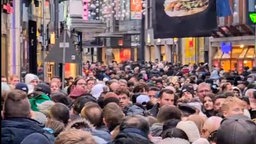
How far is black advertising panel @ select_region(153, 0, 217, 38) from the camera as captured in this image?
2802 cm

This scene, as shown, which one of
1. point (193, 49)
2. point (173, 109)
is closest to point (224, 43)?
point (193, 49)

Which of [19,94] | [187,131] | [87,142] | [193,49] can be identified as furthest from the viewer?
[193,49]

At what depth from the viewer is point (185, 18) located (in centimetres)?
2877

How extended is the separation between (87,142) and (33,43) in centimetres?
2603

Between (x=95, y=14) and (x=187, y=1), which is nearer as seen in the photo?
(x=187, y=1)

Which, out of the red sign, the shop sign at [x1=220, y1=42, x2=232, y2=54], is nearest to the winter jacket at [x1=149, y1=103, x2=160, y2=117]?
the red sign

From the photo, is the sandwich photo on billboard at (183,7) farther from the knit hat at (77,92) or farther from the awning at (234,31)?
the awning at (234,31)

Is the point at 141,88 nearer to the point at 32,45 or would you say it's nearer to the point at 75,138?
the point at 75,138

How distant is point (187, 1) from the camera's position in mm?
29297

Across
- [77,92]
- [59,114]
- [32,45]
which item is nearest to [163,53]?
[32,45]

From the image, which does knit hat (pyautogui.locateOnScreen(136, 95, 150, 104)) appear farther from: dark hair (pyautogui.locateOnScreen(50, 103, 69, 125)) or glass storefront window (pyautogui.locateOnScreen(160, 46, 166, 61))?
glass storefront window (pyautogui.locateOnScreen(160, 46, 166, 61))

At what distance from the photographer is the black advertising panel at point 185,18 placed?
1103 inches

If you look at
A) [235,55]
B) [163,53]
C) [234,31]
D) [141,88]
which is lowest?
[163,53]

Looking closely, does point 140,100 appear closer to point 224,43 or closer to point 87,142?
point 87,142
